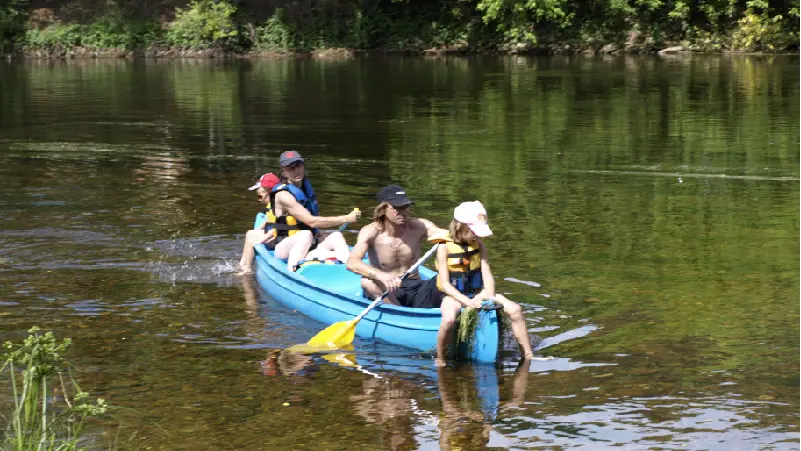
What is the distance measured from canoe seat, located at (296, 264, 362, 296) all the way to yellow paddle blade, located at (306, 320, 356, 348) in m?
1.20

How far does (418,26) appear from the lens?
182 feet

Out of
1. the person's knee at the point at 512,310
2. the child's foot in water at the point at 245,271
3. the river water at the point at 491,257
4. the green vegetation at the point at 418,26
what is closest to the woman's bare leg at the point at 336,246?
the river water at the point at 491,257

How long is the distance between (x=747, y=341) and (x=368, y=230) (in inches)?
127

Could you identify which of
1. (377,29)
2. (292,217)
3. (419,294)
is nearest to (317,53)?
(377,29)

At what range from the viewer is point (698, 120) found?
26.1m

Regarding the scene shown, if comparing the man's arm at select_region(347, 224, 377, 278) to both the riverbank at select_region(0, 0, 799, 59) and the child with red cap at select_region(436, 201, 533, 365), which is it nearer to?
the child with red cap at select_region(436, 201, 533, 365)

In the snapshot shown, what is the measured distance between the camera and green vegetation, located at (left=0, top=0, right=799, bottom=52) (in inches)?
1962

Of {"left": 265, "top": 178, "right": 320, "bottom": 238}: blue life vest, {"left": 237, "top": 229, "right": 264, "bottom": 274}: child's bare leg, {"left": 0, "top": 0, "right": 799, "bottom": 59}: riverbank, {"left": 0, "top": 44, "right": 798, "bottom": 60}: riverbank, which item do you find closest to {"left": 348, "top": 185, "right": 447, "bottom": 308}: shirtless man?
{"left": 265, "top": 178, "right": 320, "bottom": 238}: blue life vest

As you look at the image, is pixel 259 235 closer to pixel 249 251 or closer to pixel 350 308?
pixel 249 251

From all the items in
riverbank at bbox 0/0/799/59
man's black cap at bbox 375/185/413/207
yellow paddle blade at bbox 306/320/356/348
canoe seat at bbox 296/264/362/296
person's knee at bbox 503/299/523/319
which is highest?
riverbank at bbox 0/0/799/59

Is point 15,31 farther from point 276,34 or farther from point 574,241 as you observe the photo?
point 574,241

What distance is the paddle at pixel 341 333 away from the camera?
393 inches

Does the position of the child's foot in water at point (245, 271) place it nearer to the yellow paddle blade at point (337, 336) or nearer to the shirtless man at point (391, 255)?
the shirtless man at point (391, 255)

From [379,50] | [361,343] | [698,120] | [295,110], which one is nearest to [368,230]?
[361,343]
